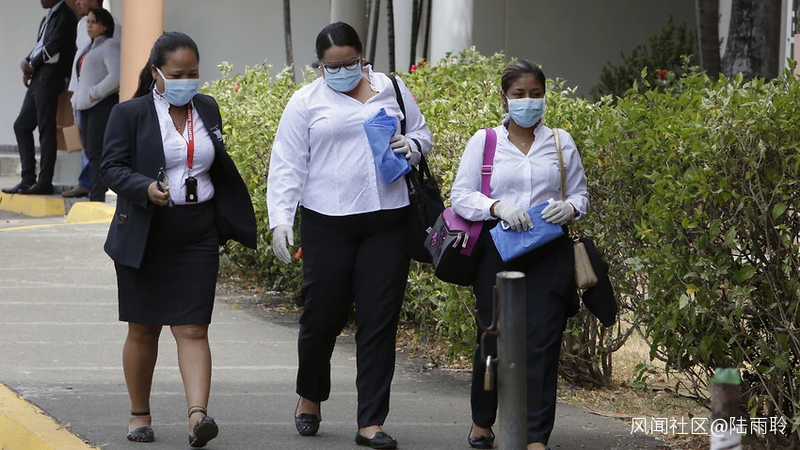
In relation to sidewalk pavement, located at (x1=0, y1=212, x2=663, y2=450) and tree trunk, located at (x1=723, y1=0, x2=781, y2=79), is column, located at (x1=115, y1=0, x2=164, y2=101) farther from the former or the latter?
tree trunk, located at (x1=723, y1=0, x2=781, y2=79)

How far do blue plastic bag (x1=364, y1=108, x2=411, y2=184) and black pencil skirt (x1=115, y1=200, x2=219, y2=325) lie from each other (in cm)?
77

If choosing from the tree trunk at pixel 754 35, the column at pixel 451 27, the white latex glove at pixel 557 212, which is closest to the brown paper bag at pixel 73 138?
the column at pixel 451 27

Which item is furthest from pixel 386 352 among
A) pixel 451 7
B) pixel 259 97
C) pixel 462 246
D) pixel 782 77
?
pixel 451 7

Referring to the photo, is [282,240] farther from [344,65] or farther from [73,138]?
[73,138]

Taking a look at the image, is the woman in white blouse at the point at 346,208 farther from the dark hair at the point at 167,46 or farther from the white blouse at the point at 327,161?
the dark hair at the point at 167,46

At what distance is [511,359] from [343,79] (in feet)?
5.33

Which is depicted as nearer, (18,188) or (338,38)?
(338,38)

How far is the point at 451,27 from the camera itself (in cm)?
1042

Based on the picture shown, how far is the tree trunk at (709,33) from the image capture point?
7812mm

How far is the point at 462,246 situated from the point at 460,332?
5.49ft

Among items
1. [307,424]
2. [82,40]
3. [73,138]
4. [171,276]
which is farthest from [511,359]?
[73,138]

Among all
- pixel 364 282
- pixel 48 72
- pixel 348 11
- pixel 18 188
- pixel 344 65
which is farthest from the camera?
pixel 348 11

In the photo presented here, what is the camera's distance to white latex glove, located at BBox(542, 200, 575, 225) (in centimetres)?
474

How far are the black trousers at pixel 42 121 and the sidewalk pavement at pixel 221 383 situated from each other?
146 inches
